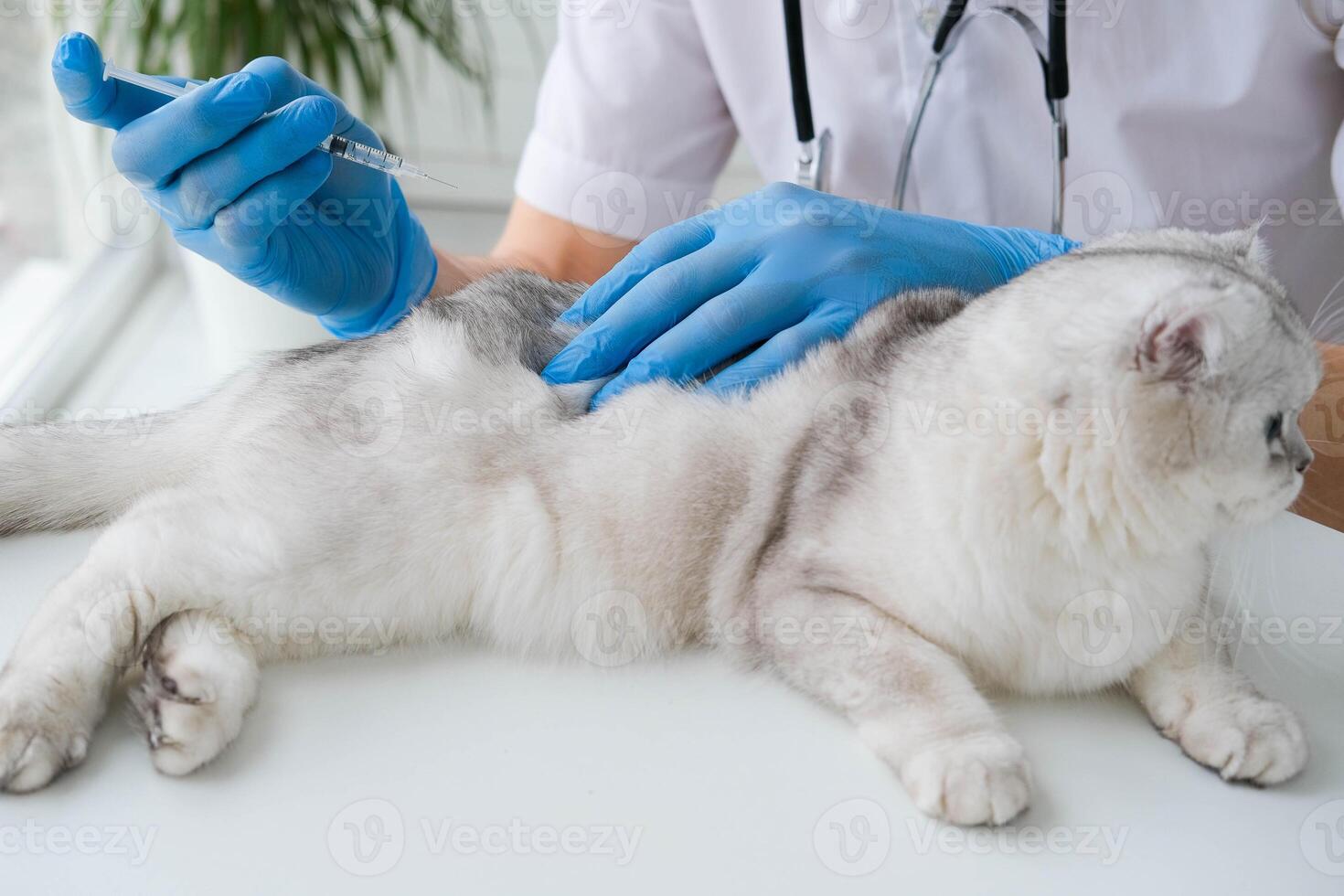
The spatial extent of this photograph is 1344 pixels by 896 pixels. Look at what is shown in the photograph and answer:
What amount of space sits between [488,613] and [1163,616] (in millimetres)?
600

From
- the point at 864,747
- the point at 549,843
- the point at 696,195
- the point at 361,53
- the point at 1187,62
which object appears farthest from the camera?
the point at 361,53

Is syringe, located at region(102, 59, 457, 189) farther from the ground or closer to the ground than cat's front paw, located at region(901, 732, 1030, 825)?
farther from the ground

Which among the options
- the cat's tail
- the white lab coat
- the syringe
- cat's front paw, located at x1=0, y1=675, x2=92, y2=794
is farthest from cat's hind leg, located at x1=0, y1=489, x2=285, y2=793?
the white lab coat

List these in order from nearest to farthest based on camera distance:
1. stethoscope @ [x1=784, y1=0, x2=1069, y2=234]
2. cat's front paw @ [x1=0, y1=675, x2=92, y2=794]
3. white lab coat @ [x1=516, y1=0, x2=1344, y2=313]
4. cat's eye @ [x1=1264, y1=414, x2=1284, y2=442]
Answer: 1. cat's front paw @ [x1=0, y1=675, x2=92, y2=794]
2. cat's eye @ [x1=1264, y1=414, x2=1284, y2=442]
3. stethoscope @ [x1=784, y1=0, x2=1069, y2=234]
4. white lab coat @ [x1=516, y1=0, x2=1344, y2=313]

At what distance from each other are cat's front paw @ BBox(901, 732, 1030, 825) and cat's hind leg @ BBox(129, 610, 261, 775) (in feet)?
1.70

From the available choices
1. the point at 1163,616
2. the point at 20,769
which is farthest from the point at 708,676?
the point at 20,769

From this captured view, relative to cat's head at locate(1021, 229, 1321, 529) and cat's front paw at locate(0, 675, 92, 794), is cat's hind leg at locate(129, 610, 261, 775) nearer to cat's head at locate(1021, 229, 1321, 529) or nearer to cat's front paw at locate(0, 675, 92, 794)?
cat's front paw at locate(0, 675, 92, 794)

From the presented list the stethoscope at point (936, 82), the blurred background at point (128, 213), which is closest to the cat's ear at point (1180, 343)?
the stethoscope at point (936, 82)

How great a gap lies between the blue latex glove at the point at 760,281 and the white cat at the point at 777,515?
0.06m

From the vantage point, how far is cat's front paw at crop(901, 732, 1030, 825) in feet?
2.50

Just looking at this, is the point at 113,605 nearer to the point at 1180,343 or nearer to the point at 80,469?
the point at 80,469

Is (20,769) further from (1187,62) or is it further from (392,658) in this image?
(1187,62)

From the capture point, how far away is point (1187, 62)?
57.0 inches

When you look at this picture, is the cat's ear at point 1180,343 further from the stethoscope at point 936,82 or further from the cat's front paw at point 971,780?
the stethoscope at point 936,82
